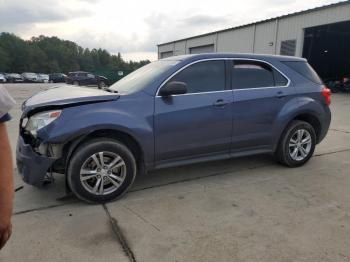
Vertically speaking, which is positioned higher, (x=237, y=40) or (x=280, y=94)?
(x=237, y=40)

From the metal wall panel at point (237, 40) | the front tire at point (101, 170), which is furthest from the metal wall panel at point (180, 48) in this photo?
the front tire at point (101, 170)

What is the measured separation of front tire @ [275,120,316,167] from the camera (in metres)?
5.16

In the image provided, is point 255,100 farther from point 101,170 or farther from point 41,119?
point 41,119

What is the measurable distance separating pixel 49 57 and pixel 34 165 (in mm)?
100009

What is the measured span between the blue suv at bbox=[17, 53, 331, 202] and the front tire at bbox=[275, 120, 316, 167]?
0.02 m

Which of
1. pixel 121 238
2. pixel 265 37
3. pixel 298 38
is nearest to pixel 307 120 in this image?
pixel 121 238

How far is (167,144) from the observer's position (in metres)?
4.27

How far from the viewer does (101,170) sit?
392 cm

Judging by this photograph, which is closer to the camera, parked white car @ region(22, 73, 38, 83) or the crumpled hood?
the crumpled hood

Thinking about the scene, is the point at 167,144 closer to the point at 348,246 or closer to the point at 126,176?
the point at 126,176

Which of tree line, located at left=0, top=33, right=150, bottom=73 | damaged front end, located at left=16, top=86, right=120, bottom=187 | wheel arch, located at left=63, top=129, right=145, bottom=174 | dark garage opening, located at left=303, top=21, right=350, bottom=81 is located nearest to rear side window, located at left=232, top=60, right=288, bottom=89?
wheel arch, located at left=63, top=129, right=145, bottom=174

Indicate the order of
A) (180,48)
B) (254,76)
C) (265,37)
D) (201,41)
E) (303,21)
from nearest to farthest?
(254,76) < (303,21) < (265,37) < (201,41) < (180,48)

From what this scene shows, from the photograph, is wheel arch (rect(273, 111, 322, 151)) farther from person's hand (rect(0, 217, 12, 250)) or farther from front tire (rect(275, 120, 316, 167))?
person's hand (rect(0, 217, 12, 250))

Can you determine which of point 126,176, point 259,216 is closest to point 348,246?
point 259,216
